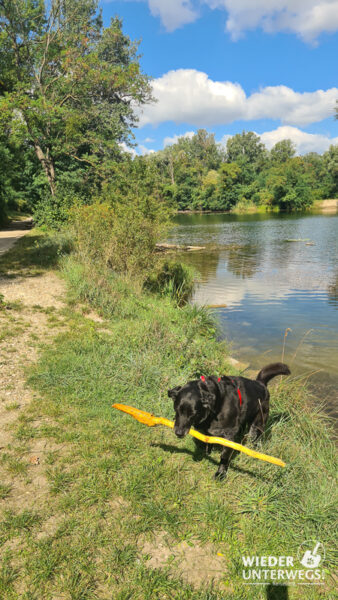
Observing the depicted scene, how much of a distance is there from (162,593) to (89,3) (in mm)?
54824

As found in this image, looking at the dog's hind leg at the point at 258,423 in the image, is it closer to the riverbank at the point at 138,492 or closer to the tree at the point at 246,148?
the riverbank at the point at 138,492

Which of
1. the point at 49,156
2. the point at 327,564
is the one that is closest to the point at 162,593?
the point at 327,564

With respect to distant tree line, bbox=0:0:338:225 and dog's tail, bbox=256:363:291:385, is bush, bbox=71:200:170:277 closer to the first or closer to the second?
distant tree line, bbox=0:0:338:225

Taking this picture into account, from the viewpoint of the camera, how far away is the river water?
330 inches

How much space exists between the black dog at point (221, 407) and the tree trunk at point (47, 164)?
909 inches

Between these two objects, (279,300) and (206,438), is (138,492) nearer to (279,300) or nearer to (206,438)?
(206,438)

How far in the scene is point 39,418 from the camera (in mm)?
4508

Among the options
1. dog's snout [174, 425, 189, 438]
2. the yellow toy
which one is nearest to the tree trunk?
the yellow toy

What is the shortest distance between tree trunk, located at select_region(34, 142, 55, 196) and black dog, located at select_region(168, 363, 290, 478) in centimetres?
2308

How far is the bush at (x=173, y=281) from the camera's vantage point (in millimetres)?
11742

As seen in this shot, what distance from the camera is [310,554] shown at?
9.49 ft

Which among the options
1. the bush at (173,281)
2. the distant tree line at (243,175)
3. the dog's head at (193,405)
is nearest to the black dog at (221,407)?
the dog's head at (193,405)

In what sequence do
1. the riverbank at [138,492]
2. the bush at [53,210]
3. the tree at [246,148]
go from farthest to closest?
the tree at [246,148], the bush at [53,210], the riverbank at [138,492]

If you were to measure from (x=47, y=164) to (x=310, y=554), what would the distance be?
26.0 metres
